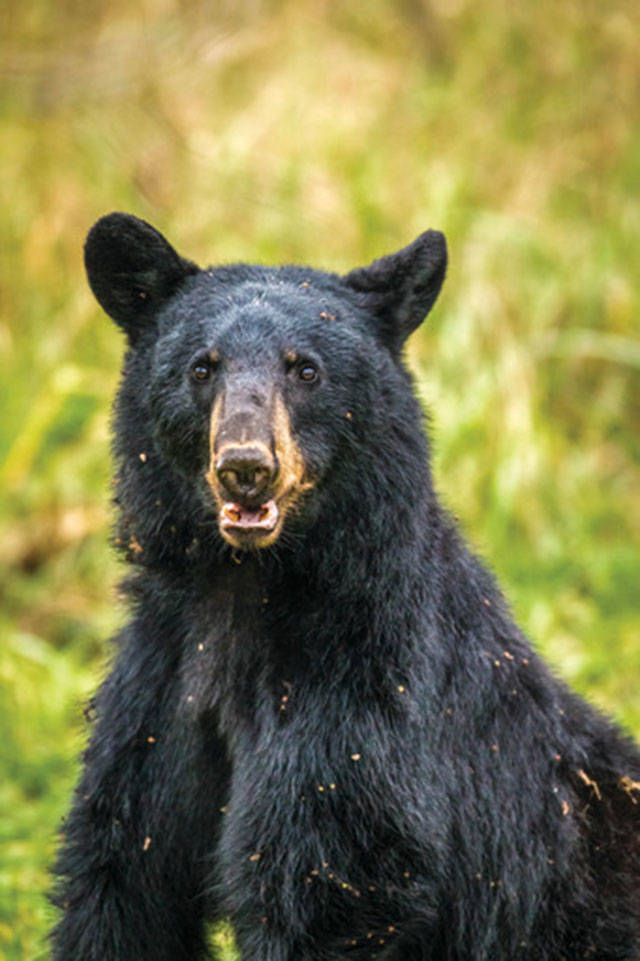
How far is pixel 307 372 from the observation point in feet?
10.3

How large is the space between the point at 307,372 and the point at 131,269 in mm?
536

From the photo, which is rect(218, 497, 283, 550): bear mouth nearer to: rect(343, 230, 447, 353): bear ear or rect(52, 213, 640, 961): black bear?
rect(52, 213, 640, 961): black bear

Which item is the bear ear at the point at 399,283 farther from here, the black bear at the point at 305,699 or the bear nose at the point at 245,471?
the bear nose at the point at 245,471

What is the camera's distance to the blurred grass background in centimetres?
666

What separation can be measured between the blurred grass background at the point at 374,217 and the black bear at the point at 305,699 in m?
2.54

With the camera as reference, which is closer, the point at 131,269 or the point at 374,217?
the point at 131,269

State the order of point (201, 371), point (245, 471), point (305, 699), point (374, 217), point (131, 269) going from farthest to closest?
point (374, 217) < point (131, 269) < point (201, 371) < point (305, 699) < point (245, 471)

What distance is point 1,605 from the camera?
22.7 feet

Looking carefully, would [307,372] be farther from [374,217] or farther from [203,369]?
[374,217]

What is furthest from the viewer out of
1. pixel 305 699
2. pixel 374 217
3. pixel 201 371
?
pixel 374 217

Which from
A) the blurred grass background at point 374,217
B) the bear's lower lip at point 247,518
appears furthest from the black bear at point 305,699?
the blurred grass background at point 374,217

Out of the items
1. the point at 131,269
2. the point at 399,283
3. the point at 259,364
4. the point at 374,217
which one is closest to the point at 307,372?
the point at 259,364

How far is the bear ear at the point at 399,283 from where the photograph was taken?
11.1 feet

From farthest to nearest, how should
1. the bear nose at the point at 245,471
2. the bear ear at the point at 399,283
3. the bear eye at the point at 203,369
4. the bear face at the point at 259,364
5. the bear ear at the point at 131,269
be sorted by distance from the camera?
the bear ear at the point at 399,283 → the bear ear at the point at 131,269 → the bear eye at the point at 203,369 → the bear face at the point at 259,364 → the bear nose at the point at 245,471
